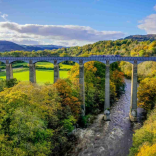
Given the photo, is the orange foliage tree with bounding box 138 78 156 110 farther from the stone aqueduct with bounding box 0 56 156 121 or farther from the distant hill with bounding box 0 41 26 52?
the distant hill with bounding box 0 41 26 52

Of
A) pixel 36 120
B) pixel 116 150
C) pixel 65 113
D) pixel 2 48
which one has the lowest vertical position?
pixel 116 150

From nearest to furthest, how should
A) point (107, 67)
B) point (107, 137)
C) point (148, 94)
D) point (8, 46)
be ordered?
point (107, 137) < point (148, 94) < point (107, 67) < point (8, 46)

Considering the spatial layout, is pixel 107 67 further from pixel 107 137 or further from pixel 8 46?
pixel 8 46

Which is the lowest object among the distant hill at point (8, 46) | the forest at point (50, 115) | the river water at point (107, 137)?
the river water at point (107, 137)

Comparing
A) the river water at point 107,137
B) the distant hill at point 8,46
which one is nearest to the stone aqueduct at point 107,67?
the river water at point 107,137

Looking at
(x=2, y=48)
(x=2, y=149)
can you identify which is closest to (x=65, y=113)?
(x=2, y=149)

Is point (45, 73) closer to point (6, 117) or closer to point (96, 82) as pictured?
point (96, 82)

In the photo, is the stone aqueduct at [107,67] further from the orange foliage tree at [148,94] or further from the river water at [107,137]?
the river water at [107,137]

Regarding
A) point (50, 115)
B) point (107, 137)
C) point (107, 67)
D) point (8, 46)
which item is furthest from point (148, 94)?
point (8, 46)
